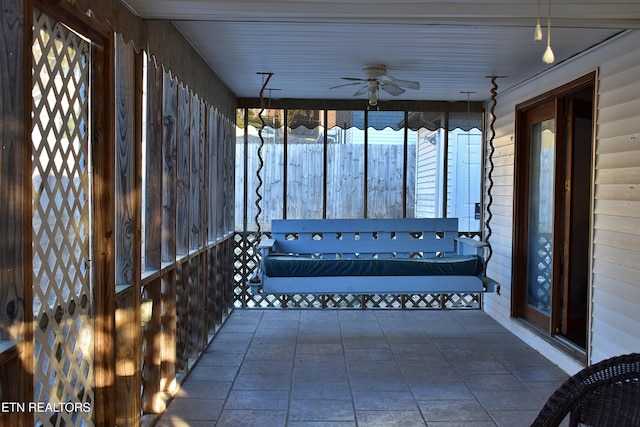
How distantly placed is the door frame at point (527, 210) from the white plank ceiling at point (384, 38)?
0.31 meters

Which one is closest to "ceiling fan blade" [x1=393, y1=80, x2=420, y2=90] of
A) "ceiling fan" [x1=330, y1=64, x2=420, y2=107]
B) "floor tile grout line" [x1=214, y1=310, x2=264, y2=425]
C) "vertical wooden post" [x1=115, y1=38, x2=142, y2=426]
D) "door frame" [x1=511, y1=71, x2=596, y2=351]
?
"ceiling fan" [x1=330, y1=64, x2=420, y2=107]

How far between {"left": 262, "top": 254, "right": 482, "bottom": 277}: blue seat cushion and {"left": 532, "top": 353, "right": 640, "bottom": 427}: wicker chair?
2.72 m

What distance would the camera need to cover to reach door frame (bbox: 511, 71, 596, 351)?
4195 millimetres

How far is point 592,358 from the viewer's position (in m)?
3.51

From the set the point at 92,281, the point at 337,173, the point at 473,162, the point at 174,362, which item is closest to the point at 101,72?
the point at 92,281

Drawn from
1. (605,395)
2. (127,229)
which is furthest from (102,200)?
(605,395)

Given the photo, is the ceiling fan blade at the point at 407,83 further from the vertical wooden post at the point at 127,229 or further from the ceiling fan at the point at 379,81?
the vertical wooden post at the point at 127,229

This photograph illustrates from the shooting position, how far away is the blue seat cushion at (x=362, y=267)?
4.18 meters

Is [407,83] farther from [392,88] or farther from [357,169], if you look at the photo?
[357,169]

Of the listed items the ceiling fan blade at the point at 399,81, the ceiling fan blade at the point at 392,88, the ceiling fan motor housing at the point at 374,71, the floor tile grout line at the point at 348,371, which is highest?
the ceiling fan motor housing at the point at 374,71

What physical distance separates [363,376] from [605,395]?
231 cm

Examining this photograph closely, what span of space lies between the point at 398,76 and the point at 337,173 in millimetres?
1579

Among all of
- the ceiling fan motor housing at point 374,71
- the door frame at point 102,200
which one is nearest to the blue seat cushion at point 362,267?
the ceiling fan motor housing at point 374,71

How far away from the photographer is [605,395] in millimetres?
1527
